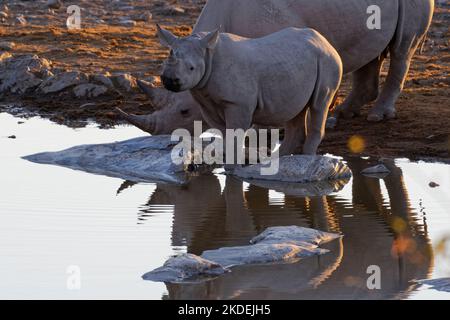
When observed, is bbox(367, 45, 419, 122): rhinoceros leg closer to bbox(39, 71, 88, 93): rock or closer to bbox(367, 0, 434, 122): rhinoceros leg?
bbox(367, 0, 434, 122): rhinoceros leg

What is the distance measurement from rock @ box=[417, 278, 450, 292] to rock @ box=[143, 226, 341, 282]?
0.95m

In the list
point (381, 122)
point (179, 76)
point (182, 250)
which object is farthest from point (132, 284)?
point (381, 122)

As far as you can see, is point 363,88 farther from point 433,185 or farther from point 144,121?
point 433,185

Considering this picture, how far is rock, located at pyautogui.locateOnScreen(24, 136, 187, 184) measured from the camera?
1241cm

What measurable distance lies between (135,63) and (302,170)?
7040mm

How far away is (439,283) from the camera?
340 inches

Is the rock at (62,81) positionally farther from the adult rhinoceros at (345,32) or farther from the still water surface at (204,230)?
the adult rhinoceros at (345,32)

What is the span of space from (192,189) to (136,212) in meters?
1.13

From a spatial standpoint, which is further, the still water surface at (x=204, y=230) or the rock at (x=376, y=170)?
the rock at (x=376, y=170)

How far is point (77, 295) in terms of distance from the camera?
8.27m

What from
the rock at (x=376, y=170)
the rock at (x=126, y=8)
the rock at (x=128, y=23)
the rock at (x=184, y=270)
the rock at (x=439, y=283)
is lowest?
the rock at (x=439, y=283)

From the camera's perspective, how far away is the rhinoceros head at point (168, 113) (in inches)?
514

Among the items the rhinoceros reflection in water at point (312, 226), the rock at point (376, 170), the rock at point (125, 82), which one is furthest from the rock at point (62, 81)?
the rock at point (376, 170)

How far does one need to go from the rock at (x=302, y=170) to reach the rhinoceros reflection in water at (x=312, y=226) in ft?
0.50
